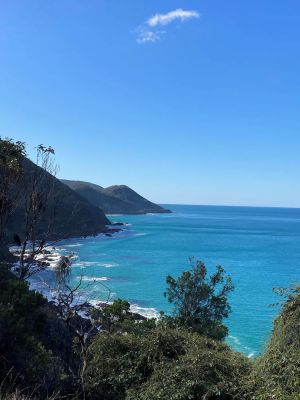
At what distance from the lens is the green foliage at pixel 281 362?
8.96 metres

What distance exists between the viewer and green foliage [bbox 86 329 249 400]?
10227 millimetres

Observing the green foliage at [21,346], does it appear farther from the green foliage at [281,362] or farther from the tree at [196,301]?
the tree at [196,301]

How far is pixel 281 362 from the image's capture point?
9359 mm

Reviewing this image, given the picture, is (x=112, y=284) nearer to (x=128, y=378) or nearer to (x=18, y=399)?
(x=128, y=378)

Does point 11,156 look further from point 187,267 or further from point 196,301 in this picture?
point 187,267

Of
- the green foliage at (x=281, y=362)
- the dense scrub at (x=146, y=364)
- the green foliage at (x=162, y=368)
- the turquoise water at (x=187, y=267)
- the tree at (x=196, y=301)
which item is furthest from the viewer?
the turquoise water at (x=187, y=267)

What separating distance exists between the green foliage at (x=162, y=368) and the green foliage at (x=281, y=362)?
742mm

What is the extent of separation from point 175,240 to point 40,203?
98.4 meters

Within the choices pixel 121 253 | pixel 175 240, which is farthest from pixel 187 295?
pixel 175 240

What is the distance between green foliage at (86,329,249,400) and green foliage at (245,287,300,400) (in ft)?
2.44

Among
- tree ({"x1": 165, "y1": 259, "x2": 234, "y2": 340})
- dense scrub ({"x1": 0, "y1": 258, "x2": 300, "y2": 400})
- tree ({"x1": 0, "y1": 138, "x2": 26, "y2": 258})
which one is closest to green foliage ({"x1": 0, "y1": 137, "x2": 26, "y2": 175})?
tree ({"x1": 0, "y1": 138, "x2": 26, "y2": 258})

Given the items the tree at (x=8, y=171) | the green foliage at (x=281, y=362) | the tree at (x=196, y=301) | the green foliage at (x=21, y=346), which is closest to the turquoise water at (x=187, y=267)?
the tree at (x=196, y=301)

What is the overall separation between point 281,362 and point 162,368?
322cm

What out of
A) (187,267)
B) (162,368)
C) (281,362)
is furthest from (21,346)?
(187,267)
